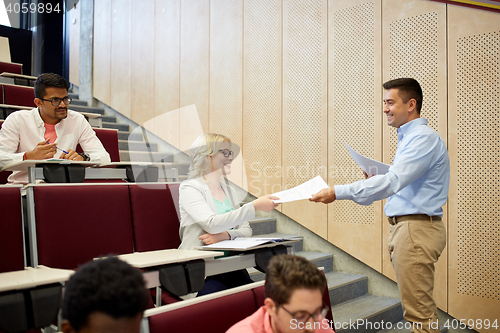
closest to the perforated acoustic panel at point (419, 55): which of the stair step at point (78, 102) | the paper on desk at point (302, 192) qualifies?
the paper on desk at point (302, 192)

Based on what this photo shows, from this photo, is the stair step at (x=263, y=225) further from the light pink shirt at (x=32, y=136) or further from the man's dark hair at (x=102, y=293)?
the man's dark hair at (x=102, y=293)

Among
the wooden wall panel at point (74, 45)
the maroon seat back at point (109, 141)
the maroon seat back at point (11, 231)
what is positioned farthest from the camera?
the wooden wall panel at point (74, 45)

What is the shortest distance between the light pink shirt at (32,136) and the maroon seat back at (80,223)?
13.9 inches

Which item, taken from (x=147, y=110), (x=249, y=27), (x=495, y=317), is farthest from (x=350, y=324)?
(x=147, y=110)

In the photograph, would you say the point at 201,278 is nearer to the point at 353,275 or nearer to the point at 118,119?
the point at 353,275

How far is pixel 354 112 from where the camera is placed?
2891 millimetres

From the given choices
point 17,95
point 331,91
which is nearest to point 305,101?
point 331,91

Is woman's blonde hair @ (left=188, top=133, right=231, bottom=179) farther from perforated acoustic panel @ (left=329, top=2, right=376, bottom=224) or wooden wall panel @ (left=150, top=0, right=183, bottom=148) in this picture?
wooden wall panel @ (left=150, top=0, right=183, bottom=148)

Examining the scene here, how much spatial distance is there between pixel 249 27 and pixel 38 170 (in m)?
2.42

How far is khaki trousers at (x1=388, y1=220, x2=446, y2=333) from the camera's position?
1.63m

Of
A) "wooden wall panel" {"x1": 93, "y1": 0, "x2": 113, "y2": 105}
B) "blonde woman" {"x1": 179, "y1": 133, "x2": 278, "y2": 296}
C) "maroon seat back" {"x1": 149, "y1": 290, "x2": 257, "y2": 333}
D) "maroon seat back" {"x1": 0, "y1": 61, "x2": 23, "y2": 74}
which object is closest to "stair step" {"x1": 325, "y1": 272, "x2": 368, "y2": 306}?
"blonde woman" {"x1": 179, "y1": 133, "x2": 278, "y2": 296}

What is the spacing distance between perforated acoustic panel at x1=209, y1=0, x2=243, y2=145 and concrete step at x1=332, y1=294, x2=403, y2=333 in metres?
1.68

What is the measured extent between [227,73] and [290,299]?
10.1 ft

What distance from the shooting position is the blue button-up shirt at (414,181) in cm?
165
